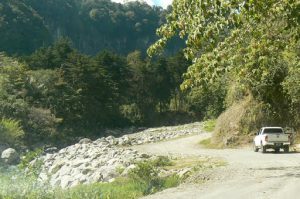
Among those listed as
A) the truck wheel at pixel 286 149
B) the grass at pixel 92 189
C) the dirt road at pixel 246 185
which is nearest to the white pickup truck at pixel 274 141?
the truck wheel at pixel 286 149

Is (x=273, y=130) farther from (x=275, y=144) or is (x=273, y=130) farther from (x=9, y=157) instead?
(x=9, y=157)

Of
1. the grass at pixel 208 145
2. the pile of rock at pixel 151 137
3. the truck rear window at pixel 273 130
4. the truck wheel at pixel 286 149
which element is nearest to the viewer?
the truck wheel at pixel 286 149

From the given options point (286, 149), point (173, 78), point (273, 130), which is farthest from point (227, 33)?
point (173, 78)

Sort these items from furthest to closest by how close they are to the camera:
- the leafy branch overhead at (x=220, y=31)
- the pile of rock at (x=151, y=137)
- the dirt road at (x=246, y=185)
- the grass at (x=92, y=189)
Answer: the pile of rock at (x=151, y=137), the grass at (x=92, y=189), the dirt road at (x=246, y=185), the leafy branch overhead at (x=220, y=31)

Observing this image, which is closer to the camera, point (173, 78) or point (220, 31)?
point (220, 31)

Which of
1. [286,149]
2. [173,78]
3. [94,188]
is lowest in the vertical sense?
[94,188]

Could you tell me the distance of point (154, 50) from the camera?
13.5m

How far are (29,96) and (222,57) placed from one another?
61940mm

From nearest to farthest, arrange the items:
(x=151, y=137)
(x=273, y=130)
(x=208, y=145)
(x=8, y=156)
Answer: (x=273, y=130)
(x=8, y=156)
(x=208, y=145)
(x=151, y=137)

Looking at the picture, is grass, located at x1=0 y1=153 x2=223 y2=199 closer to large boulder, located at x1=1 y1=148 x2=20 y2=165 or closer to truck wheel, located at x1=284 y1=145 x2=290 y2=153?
truck wheel, located at x1=284 y1=145 x2=290 y2=153

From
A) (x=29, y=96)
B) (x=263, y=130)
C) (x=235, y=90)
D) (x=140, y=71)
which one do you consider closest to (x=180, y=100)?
(x=140, y=71)

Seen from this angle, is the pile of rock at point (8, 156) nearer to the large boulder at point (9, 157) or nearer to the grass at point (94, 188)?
the large boulder at point (9, 157)

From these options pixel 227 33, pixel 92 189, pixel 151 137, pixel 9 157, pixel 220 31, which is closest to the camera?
pixel 220 31

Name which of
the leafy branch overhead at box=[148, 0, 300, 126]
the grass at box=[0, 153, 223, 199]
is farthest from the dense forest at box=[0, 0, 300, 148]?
the grass at box=[0, 153, 223, 199]
